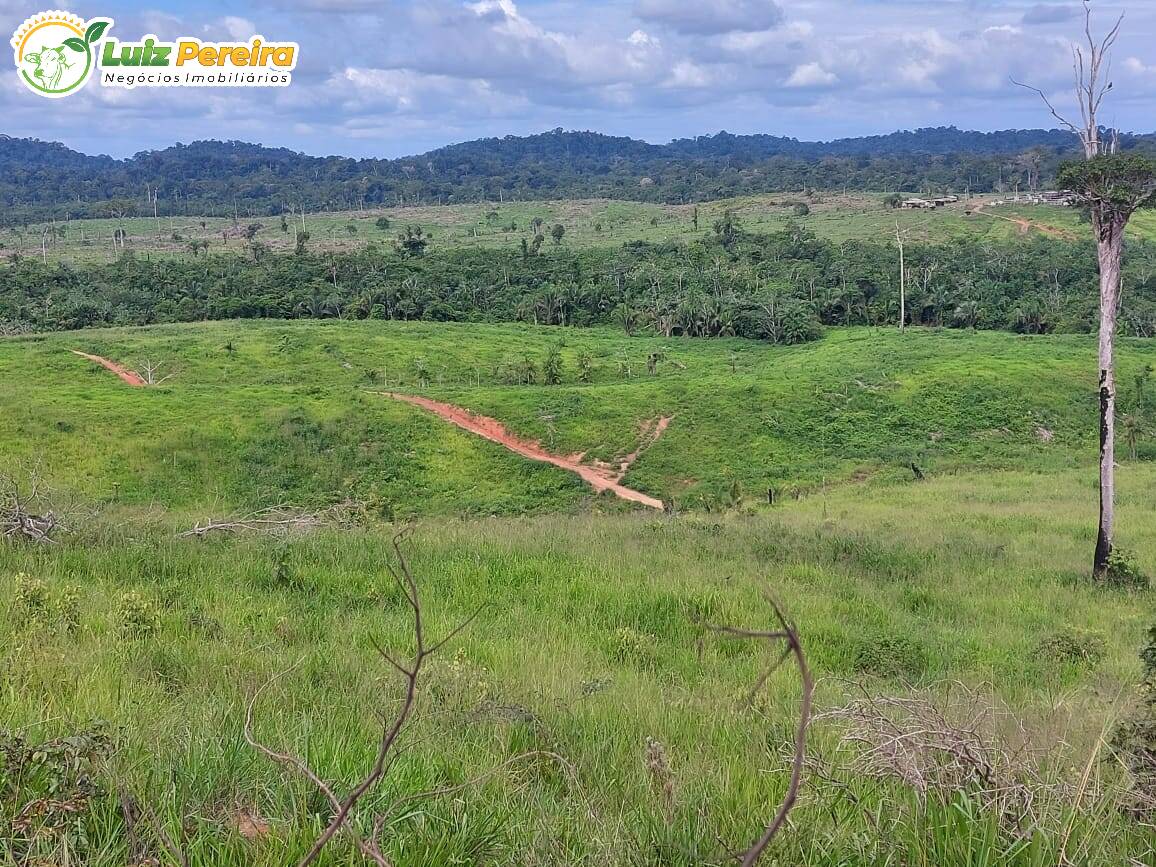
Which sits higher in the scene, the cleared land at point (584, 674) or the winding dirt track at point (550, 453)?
the cleared land at point (584, 674)

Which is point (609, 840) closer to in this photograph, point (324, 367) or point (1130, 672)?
point (1130, 672)

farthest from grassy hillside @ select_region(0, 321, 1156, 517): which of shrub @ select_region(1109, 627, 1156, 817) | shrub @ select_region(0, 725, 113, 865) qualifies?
shrub @ select_region(0, 725, 113, 865)

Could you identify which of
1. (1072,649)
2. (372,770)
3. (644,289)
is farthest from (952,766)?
(644,289)

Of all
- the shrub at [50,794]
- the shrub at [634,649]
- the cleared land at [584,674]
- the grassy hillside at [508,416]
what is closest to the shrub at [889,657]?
the cleared land at [584,674]

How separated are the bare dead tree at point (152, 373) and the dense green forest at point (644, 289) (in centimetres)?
1917

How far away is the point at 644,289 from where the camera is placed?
66.4 m

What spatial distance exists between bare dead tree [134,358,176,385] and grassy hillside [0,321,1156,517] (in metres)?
0.47

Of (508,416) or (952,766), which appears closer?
(952,766)

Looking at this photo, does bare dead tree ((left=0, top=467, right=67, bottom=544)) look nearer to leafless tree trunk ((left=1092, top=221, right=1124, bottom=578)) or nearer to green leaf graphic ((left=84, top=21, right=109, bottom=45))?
leafless tree trunk ((left=1092, top=221, right=1124, bottom=578))

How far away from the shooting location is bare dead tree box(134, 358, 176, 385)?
4184 cm

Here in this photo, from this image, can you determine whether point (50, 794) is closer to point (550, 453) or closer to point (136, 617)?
point (136, 617)

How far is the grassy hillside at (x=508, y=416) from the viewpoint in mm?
30625

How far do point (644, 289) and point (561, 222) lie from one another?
208 feet

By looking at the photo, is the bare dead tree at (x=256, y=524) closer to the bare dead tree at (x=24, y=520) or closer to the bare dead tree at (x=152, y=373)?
the bare dead tree at (x=24, y=520)
